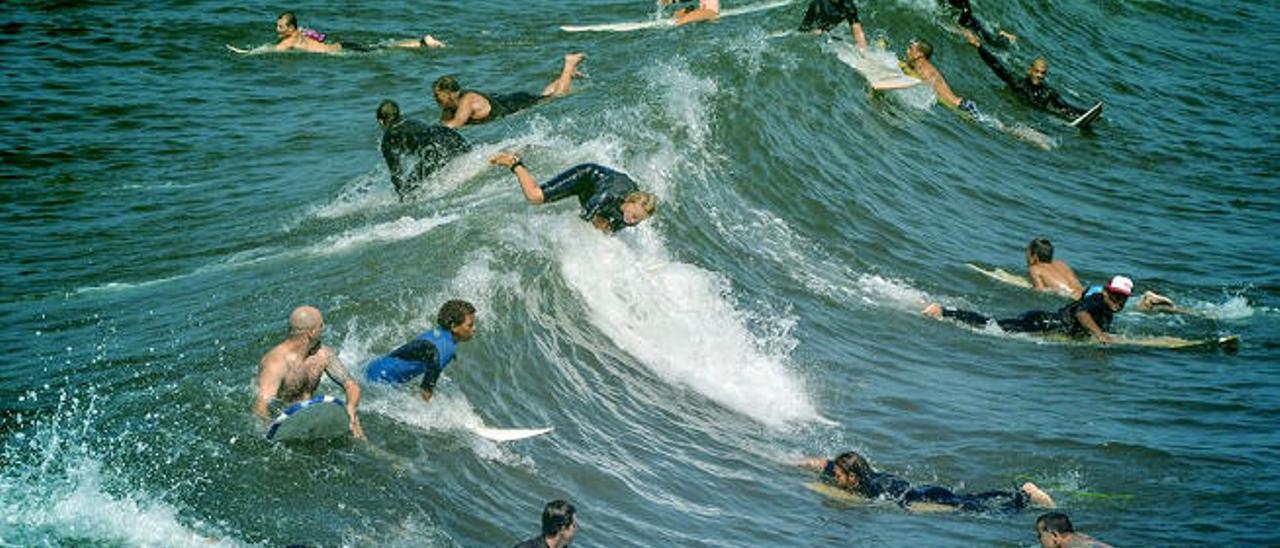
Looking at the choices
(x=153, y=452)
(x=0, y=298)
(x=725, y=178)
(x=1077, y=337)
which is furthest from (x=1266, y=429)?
(x=0, y=298)

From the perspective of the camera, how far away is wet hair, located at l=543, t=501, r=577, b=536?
7848mm

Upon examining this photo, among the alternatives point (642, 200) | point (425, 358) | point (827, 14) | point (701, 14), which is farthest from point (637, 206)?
point (701, 14)

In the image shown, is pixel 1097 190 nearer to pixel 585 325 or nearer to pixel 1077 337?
pixel 1077 337

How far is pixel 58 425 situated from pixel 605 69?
14.7m

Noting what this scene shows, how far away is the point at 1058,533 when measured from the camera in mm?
10008

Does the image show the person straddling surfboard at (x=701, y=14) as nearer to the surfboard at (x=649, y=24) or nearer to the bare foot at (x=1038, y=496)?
the surfboard at (x=649, y=24)

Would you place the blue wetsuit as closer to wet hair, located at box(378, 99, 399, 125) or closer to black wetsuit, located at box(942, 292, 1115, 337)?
wet hair, located at box(378, 99, 399, 125)

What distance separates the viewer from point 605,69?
2348 centimetres

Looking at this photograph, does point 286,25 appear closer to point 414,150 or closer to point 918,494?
point 414,150

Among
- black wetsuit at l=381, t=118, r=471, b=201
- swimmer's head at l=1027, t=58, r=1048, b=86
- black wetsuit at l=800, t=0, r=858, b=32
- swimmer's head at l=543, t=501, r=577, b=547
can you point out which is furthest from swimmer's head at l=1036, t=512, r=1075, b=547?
swimmer's head at l=1027, t=58, r=1048, b=86

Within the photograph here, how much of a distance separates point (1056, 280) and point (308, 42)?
51.1 feet

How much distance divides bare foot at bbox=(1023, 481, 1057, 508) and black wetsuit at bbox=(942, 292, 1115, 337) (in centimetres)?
442

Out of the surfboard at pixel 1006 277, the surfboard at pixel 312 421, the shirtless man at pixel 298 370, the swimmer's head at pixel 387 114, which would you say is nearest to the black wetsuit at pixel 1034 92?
the surfboard at pixel 1006 277

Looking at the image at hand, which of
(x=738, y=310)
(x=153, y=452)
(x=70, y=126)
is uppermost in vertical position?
(x=153, y=452)
